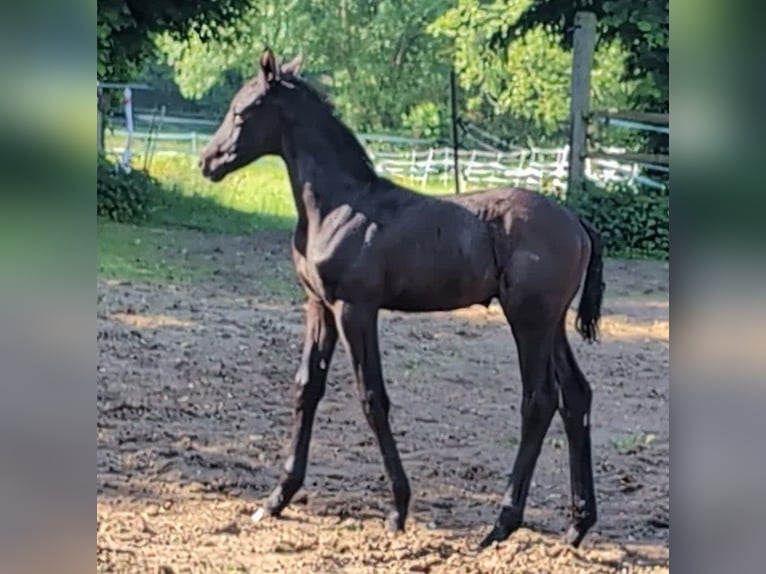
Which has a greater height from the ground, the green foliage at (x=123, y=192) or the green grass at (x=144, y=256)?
the green foliage at (x=123, y=192)

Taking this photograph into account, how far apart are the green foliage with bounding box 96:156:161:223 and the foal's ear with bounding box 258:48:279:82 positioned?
14.1 inches

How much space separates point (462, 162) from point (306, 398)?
654 millimetres

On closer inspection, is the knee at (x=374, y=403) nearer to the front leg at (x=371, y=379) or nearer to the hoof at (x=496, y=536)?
the front leg at (x=371, y=379)

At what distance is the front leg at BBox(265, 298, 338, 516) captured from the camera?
286cm

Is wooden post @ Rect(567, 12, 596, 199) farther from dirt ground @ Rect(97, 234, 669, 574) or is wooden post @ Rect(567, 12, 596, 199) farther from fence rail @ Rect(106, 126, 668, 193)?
dirt ground @ Rect(97, 234, 669, 574)

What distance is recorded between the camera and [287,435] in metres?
2.87

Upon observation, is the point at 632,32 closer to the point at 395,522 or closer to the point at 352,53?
the point at 352,53

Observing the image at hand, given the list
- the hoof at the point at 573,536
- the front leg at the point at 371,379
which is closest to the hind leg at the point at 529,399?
the hoof at the point at 573,536

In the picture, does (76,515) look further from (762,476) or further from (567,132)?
(762,476)

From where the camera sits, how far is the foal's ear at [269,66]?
278 cm

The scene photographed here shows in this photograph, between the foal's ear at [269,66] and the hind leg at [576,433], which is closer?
the foal's ear at [269,66]

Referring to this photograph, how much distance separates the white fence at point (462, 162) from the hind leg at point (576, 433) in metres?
0.37

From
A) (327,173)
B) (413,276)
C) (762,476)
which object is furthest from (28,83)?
(762,476)

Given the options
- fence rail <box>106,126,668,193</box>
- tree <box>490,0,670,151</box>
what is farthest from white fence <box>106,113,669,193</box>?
tree <box>490,0,670,151</box>
